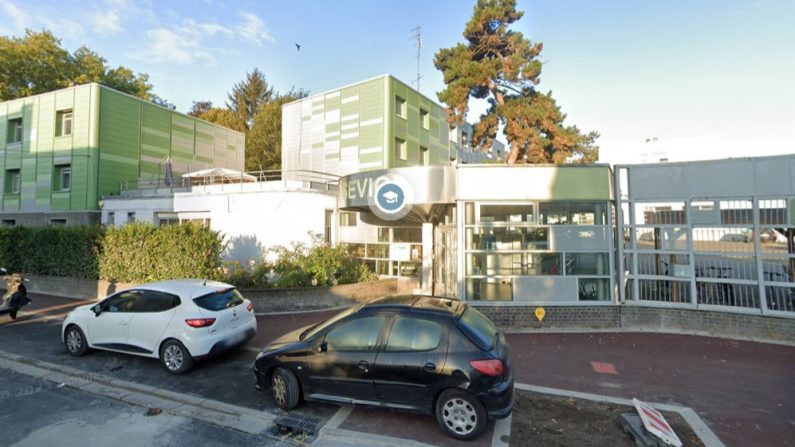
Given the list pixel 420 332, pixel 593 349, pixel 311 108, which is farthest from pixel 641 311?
pixel 311 108

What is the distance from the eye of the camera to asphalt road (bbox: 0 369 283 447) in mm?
4254

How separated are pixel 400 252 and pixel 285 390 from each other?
28.2ft

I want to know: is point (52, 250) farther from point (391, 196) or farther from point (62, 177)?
point (391, 196)

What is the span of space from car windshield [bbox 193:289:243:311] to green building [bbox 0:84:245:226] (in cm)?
1622

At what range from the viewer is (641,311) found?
8914 millimetres

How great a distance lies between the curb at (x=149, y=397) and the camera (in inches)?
187

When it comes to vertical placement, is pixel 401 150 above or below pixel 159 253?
above

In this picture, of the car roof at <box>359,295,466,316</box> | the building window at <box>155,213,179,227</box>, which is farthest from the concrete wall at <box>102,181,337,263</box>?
the car roof at <box>359,295,466,316</box>

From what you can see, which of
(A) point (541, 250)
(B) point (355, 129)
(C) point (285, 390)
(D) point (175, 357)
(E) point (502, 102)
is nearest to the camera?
(C) point (285, 390)

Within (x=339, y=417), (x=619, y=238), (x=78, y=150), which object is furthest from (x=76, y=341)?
(x=78, y=150)

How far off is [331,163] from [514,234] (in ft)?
46.7

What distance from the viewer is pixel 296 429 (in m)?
4.50

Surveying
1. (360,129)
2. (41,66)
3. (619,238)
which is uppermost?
(41,66)

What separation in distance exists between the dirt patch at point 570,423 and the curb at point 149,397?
10.4ft
